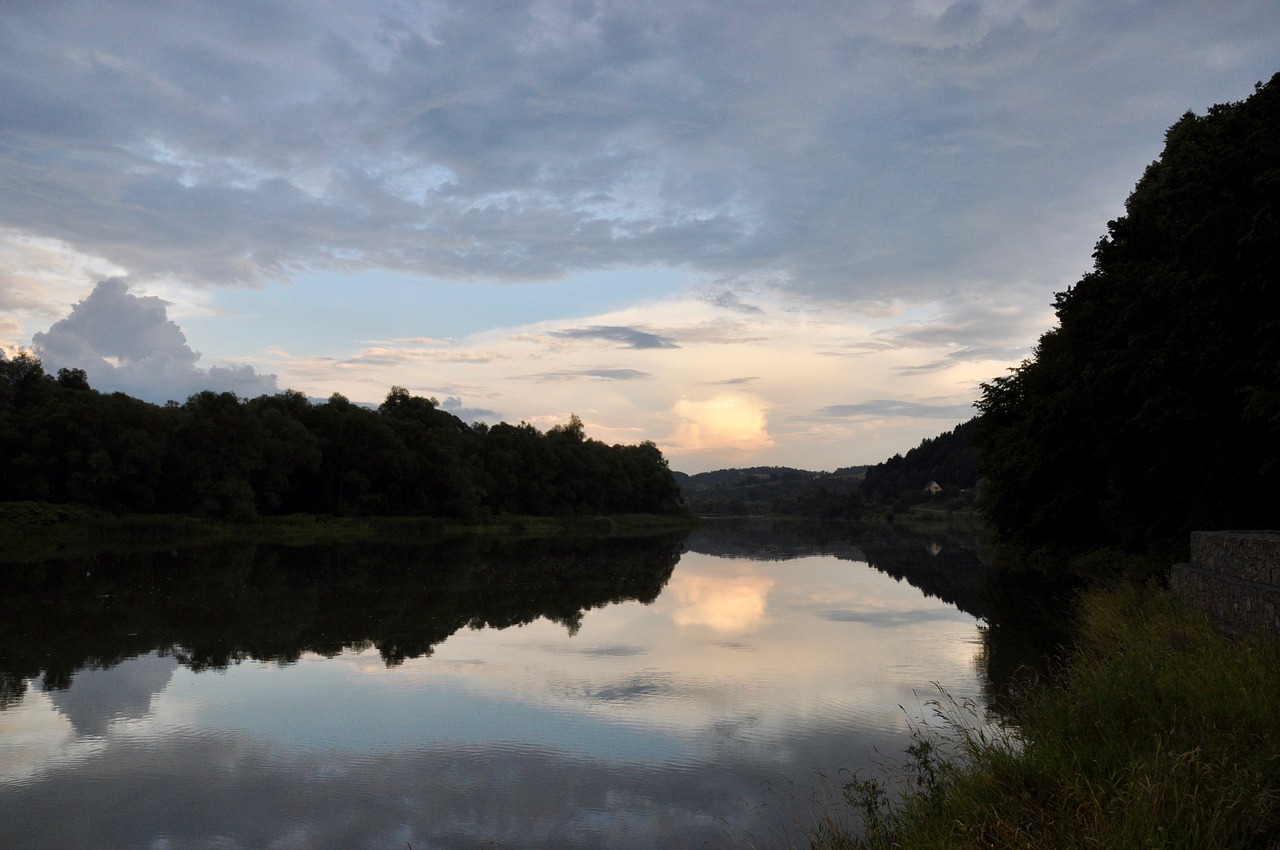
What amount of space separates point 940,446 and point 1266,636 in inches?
6961

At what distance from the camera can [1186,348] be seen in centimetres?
2100

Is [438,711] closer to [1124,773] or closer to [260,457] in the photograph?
[1124,773]

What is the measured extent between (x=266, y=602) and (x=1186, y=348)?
23945 mm

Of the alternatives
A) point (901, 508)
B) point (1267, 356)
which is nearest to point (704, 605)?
point (1267, 356)

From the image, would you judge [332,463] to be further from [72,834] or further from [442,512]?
[72,834]

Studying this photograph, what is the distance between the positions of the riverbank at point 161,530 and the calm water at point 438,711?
2175 cm

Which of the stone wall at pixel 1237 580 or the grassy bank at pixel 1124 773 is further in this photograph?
the stone wall at pixel 1237 580

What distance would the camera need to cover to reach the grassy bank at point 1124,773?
5.65 m

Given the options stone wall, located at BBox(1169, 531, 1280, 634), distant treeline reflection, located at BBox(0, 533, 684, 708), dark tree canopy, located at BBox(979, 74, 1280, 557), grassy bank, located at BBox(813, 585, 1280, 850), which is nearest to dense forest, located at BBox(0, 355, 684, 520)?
distant treeline reflection, located at BBox(0, 533, 684, 708)

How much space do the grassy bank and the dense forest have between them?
195 feet

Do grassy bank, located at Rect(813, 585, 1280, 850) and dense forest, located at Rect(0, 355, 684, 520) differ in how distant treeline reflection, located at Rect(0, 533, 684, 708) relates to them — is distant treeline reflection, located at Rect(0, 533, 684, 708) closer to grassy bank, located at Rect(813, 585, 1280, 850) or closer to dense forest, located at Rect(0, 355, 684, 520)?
grassy bank, located at Rect(813, 585, 1280, 850)

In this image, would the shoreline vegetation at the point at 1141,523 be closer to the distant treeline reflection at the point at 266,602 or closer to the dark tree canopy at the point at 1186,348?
the dark tree canopy at the point at 1186,348

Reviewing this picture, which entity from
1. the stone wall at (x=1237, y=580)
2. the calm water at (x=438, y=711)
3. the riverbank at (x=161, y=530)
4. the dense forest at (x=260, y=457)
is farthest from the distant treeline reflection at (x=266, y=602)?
the dense forest at (x=260, y=457)

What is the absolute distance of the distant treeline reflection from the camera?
16.9 metres
